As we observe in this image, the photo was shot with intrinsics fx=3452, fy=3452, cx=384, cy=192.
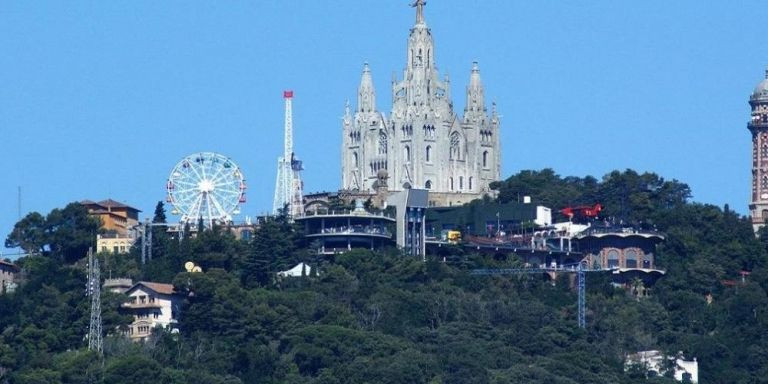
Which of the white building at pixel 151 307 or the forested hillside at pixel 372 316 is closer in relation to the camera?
the forested hillside at pixel 372 316

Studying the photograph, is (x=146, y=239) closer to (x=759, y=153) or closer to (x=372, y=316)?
(x=372, y=316)

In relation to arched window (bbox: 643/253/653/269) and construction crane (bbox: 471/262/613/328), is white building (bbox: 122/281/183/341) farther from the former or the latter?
arched window (bbox: 643/253/653/269)

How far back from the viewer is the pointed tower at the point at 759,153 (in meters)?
186

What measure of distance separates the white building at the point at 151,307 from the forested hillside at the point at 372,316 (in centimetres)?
76

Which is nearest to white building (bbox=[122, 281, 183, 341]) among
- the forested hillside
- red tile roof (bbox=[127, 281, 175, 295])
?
red tile roof (bbox=[127, 281, 175, 295])

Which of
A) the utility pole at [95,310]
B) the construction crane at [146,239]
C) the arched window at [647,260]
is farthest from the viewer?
the arched window at [647,260]

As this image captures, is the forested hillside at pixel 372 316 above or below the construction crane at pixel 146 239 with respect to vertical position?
below

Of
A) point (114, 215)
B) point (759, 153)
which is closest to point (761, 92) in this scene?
point (759, 153)

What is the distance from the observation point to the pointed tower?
186000 mm

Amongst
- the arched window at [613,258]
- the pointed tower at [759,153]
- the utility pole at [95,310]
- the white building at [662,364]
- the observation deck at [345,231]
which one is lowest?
the white building at [662,364]

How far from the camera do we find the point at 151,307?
153m

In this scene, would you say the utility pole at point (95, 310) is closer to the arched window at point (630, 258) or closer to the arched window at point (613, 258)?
the arched window at point (613, 258)

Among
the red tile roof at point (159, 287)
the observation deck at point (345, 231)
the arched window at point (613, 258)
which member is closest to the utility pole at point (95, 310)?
the red tile roof at point (159, 287)

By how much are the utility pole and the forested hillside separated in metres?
0.64
